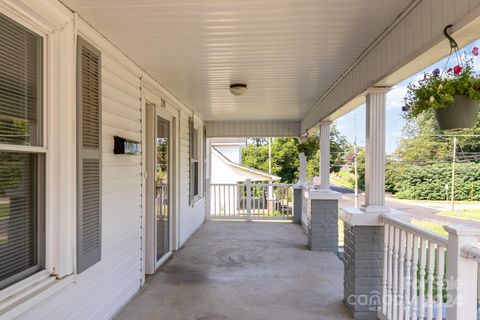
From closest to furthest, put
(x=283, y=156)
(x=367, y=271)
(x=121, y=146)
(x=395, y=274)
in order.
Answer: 1. (x=395, y=274)
2. (x=367, y=271)
3. (x=121, y=146)
4. (x=283, y=156)

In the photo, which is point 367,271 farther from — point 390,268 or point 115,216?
point 115,216

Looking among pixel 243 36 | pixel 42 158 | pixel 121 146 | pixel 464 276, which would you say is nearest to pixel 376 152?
pixel 464 276

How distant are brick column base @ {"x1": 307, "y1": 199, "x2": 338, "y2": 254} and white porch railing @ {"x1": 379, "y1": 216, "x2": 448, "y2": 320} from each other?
102 inches

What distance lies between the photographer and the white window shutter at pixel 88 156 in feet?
7.84

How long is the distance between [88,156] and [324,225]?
4114mm

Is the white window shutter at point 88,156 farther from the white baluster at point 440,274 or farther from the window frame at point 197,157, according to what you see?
the window frame at point 197,157

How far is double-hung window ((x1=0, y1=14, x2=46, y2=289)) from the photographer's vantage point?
1796 mm

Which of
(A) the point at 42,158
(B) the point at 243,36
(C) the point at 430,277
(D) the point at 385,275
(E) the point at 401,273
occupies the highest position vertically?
(B) the point at 243,36

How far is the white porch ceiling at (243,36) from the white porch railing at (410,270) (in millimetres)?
1573

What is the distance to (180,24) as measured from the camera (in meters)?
2.55

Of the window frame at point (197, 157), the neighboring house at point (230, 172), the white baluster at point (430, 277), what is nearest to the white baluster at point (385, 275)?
the white baluster at point (430, 277)

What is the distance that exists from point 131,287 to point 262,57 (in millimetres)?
2782

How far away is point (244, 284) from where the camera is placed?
12.7 feet

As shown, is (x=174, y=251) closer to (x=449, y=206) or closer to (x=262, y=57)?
(x=262, y=57)
